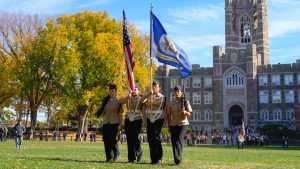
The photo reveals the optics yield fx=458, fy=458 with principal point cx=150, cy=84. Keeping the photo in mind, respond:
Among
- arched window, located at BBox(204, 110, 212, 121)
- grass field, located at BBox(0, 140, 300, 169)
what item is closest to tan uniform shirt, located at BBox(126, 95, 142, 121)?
grass field, located at BBox(0, 140, 300, 169)

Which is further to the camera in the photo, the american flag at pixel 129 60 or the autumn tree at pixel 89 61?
the autumn tree at pixel 89 61

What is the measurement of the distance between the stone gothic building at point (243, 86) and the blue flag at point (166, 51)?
61.1 m

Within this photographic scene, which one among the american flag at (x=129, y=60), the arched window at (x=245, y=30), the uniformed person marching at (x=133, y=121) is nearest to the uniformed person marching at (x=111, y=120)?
the uniformed person marching at (x=133, y=121)

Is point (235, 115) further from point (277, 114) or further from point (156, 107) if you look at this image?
point (156, 107)

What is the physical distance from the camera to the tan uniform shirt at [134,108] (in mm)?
12531

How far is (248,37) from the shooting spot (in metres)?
84.1

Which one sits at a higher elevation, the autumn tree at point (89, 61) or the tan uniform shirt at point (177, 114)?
the autumn tree at point (89, 61)

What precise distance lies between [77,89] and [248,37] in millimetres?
48308

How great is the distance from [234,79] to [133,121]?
64.9 metres

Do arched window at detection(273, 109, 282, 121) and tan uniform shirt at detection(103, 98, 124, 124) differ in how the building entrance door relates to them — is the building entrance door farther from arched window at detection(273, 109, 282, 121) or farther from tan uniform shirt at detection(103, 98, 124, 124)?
tan uniform shirt at detection(103, 98, 124, 124)

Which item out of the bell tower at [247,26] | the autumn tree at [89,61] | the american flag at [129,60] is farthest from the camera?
the bell tower at [247,26]

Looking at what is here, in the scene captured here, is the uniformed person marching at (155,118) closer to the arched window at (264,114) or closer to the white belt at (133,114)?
the white belt at (133,114)

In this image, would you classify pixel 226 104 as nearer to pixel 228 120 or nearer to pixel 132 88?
pixel 228 120

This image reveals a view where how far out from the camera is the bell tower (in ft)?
268
